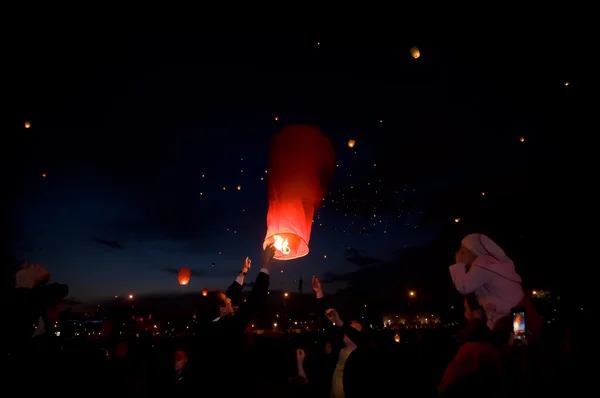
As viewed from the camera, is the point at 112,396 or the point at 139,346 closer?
the point at 112,396

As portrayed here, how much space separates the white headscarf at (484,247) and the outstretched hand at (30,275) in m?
4.98

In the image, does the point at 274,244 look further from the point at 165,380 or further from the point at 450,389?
the point at 165,380

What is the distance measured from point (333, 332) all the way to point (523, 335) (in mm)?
2217

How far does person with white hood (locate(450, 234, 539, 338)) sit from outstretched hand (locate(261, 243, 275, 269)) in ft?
6.43

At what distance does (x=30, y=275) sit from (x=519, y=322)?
5.37 meters

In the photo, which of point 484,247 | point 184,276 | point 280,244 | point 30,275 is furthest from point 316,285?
point 184,276

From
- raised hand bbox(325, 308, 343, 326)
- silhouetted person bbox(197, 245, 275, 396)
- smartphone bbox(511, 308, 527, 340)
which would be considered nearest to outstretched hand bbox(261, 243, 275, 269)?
silhouetted person bbox(197, 245, 275, 396)

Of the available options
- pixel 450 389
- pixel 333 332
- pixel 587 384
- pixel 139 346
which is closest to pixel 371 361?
pixel 333 332

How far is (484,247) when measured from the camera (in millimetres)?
3361

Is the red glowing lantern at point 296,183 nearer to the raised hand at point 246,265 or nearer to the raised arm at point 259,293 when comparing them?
the raised arm at point 259,293

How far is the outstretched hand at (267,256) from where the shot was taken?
11.8ft

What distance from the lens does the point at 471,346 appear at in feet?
9.36

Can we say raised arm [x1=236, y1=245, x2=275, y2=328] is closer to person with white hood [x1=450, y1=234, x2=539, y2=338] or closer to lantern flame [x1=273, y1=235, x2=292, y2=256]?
lantern flame [x1=273, y1=235, x2=292, y2=256]

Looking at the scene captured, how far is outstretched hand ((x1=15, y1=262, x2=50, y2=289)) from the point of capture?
3.74 m
